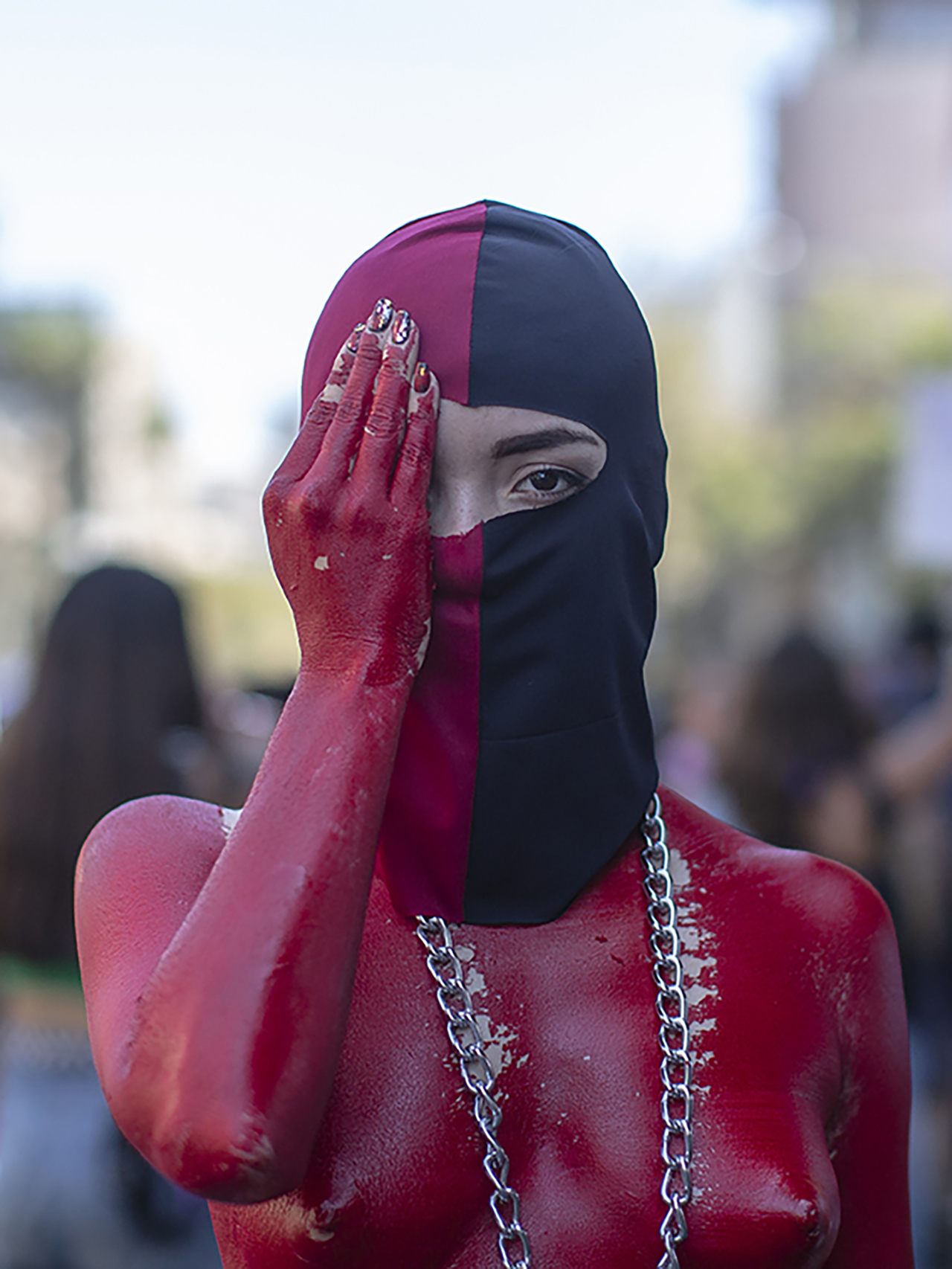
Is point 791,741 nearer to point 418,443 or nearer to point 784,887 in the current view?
point 784,887

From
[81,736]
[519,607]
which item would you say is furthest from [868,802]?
[519,607]

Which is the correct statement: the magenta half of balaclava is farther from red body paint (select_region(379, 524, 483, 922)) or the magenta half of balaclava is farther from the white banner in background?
the white banner in background

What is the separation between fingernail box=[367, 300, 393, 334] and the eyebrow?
0.16 metres

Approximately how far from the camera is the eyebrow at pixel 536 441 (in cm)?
137

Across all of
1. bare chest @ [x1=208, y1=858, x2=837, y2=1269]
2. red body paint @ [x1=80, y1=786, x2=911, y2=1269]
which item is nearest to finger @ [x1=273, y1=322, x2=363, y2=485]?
red body paint @ [x1=80, y1=786, x2=911, y2=1269]

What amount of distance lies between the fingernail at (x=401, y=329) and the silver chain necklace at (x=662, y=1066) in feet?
1.94

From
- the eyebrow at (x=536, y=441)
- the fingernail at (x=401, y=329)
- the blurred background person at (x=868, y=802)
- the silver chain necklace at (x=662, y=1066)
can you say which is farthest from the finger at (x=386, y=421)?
the blurred background person at (x=868, y=802)

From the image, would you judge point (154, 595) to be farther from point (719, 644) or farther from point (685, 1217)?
point (719, 644)

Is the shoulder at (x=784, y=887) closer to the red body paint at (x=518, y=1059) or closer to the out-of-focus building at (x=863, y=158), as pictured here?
the red body paint at (x=518, y=1059)

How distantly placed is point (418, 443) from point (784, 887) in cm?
67

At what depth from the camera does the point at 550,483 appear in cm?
141

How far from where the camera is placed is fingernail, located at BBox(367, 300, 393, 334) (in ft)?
4.43

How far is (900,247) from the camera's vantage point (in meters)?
45.4

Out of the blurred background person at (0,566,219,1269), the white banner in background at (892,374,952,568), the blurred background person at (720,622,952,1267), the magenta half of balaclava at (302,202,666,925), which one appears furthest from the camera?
the white banner in background at (892,374,952,568)
